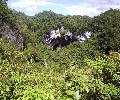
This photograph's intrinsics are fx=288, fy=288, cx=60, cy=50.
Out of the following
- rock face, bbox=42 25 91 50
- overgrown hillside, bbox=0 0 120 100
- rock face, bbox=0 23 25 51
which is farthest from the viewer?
rock face, bbox=42 25 91 50

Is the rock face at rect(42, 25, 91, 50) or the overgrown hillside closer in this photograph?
the overgrown hillside

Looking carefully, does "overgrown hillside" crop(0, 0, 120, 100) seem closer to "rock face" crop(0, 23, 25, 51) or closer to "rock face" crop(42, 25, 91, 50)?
"rock face" crop(0, 23, 25, 51)

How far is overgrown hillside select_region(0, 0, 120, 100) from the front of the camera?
4.56 metres

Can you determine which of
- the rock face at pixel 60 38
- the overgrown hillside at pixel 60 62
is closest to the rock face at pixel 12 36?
the overgrown hillside at pixel 60 62

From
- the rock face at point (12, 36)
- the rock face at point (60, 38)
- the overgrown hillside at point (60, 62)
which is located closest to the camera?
the overgrown hillside at point (60, 62)

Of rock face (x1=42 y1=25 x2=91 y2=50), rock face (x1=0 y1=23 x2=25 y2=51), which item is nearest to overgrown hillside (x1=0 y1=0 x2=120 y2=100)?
rock face (x1=0 y1=23 x2=25 y2=51)

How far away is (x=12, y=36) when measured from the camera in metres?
46.0

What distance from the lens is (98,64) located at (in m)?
5.67

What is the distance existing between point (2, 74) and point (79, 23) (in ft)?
176

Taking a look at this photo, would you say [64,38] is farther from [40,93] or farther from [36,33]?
[40,93]

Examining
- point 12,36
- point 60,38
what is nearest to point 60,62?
point 12,36

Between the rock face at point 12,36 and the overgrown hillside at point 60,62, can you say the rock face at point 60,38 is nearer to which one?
the overgrown hillside at point 60,62

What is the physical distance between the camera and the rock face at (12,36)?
43.8 meters

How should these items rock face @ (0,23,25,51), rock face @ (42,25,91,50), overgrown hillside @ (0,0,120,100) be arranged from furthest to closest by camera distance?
rock face @ (42,25,91,50) → rock face @ (0,23,25,51) → overgrown hillside @ (0,0,120,100)
